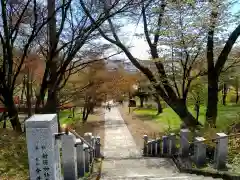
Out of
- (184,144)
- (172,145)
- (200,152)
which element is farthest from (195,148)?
(172,145)

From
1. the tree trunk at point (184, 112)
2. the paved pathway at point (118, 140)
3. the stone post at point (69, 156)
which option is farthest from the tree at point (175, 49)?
the stone post at point (69, 156)

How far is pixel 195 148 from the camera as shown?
7.85m

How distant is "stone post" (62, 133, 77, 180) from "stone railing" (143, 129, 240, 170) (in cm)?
352

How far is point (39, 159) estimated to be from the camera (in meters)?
3.82

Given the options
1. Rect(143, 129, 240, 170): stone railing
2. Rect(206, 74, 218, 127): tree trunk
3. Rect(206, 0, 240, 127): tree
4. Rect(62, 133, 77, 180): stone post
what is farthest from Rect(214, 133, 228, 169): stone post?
Rect(206, 74, 218, 127): tree trunk

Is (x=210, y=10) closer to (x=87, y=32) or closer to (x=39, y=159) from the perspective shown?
(x=87, y=32)

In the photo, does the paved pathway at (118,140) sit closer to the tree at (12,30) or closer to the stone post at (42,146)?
the tree at (12,30)

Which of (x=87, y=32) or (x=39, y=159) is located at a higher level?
(x=87, y=32)

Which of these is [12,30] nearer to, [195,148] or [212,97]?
[195,148]

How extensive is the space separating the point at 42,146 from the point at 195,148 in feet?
17.2

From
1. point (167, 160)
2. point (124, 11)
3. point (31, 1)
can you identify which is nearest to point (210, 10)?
point (124, 11)

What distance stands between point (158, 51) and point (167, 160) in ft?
18.7

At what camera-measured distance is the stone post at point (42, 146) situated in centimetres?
369

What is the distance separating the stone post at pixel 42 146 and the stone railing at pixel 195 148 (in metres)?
4.52
